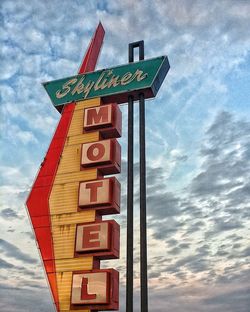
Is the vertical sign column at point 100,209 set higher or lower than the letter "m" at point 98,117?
lower

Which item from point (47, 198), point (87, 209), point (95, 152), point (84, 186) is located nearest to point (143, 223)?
point (87, 209)

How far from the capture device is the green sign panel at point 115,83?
918 inches

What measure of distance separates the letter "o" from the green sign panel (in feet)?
10.2

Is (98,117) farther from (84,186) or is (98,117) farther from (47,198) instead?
(47,198)

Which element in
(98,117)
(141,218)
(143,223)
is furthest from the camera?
(98,117)

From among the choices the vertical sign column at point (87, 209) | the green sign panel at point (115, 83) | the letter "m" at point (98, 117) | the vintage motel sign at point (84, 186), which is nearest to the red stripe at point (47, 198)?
the vintage motel sign at point (84, 186)

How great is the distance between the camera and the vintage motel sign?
19719 millimetres

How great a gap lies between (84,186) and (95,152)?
5.84ft

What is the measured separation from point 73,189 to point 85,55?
868 centimetres

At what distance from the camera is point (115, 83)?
23875 mm

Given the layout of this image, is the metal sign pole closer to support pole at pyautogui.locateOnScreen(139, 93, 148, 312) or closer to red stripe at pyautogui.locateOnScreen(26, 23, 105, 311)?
support pole at pyautogui.locateOnScreen(139, 93, 148, 312)

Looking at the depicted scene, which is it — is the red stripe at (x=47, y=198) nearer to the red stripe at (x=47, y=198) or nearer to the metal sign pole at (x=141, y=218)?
the red stripe at (x=47, y=198)

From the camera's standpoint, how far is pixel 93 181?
21438 millimetres

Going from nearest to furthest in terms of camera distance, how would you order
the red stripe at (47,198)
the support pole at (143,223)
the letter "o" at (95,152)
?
1. the support pole at (143,223)
2. the red stripe at (47,198)
3. the letter "o" at (95,152)
